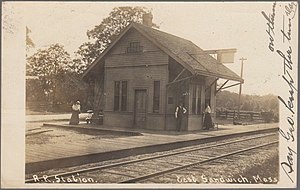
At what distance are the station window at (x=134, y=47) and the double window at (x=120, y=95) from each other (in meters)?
0.16

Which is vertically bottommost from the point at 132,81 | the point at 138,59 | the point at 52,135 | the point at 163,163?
the point at 163,163

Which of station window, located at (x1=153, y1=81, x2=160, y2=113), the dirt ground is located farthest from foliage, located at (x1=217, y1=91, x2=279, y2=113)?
the dirt ground

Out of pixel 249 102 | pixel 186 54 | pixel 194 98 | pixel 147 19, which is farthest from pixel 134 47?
pixel 249 102

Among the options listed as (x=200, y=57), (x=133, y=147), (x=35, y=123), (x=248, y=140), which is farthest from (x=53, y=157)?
(x=248, y=140)

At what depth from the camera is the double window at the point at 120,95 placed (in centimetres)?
207

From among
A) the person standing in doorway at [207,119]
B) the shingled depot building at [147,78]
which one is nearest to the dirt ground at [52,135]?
the shingled depot building at [147,78]

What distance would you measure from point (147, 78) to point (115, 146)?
14.3 inches

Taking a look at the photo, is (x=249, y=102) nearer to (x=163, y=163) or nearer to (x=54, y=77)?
(x=163, y=163)

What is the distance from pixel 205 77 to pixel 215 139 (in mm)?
328

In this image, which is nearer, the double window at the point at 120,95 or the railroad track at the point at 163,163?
the railroad track at the point at 163,163

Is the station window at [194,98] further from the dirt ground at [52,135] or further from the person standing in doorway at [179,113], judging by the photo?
the dirt ground at [52,135]

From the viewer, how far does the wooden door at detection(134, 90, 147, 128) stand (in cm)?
207

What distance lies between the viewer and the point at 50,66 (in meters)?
1.99

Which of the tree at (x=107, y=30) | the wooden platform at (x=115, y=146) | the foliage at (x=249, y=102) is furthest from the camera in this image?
the foliage at (x=249, y=102)
